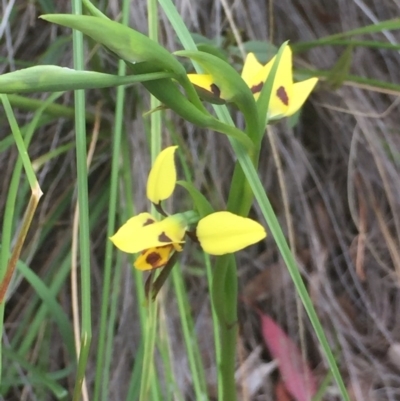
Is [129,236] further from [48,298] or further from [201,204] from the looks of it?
[48,298]

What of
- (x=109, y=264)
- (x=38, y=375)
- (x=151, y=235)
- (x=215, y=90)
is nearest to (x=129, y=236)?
(x=151, y=235)

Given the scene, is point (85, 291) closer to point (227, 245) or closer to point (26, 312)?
point (227, 245)

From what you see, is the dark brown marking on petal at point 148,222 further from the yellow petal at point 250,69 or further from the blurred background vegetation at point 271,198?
the blurred background vegetation at point 271,198

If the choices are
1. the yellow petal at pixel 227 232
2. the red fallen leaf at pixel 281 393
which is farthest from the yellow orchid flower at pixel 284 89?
the red fallen leaf at pixel 281 393

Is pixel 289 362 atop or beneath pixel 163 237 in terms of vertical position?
beneath

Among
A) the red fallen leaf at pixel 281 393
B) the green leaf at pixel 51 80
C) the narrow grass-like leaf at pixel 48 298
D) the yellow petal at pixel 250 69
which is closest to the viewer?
→ the green leaf at pixel 51 80

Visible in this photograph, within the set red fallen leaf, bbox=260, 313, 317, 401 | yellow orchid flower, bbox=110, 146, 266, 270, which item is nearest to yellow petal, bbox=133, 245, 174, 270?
yellow orchid flower, bbox=110, 146, 266, 270

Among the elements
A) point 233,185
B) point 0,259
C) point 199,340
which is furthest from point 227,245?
point 199,340
